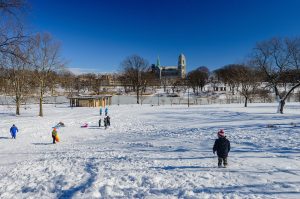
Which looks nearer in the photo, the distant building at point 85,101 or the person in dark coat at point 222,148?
the person in dark coat at point 222,148

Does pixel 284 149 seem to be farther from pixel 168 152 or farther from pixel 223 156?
pixel 168 152

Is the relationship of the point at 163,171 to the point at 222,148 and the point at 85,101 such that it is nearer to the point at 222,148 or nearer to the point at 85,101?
the point at 222,148

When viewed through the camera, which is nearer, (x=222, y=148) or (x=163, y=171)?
(x=222, y=148)

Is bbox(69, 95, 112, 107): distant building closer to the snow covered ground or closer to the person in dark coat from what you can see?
the snow covered ground

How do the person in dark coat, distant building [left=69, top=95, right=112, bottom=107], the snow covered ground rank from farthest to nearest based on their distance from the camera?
distant building [left=69, top=95, right=112, bottom=107] → the person in dark coat → the snow covered ground

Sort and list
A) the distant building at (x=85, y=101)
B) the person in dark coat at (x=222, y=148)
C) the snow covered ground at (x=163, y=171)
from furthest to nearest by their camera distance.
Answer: the distant building at (x=85, y=101) < the person in dark coat at (x=222, y=148) < the snow covered ground at (x=163, y=171)

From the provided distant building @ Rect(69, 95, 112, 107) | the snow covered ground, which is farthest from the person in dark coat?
distant building @ Rect(69, 95, 112, 107)

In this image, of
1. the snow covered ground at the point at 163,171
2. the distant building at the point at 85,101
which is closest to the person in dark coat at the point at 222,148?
the snow covered ground at the point at 163,171

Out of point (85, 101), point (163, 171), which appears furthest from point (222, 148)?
point (85, 101)

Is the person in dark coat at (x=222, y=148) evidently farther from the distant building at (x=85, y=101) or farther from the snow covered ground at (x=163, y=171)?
the distant building at (x=85, y=101)

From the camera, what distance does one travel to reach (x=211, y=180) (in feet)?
25.2

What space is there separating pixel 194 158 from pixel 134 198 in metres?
4.32

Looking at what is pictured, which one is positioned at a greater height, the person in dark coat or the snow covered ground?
the person in dark coat

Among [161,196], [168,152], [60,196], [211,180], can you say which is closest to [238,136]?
[168,152]
